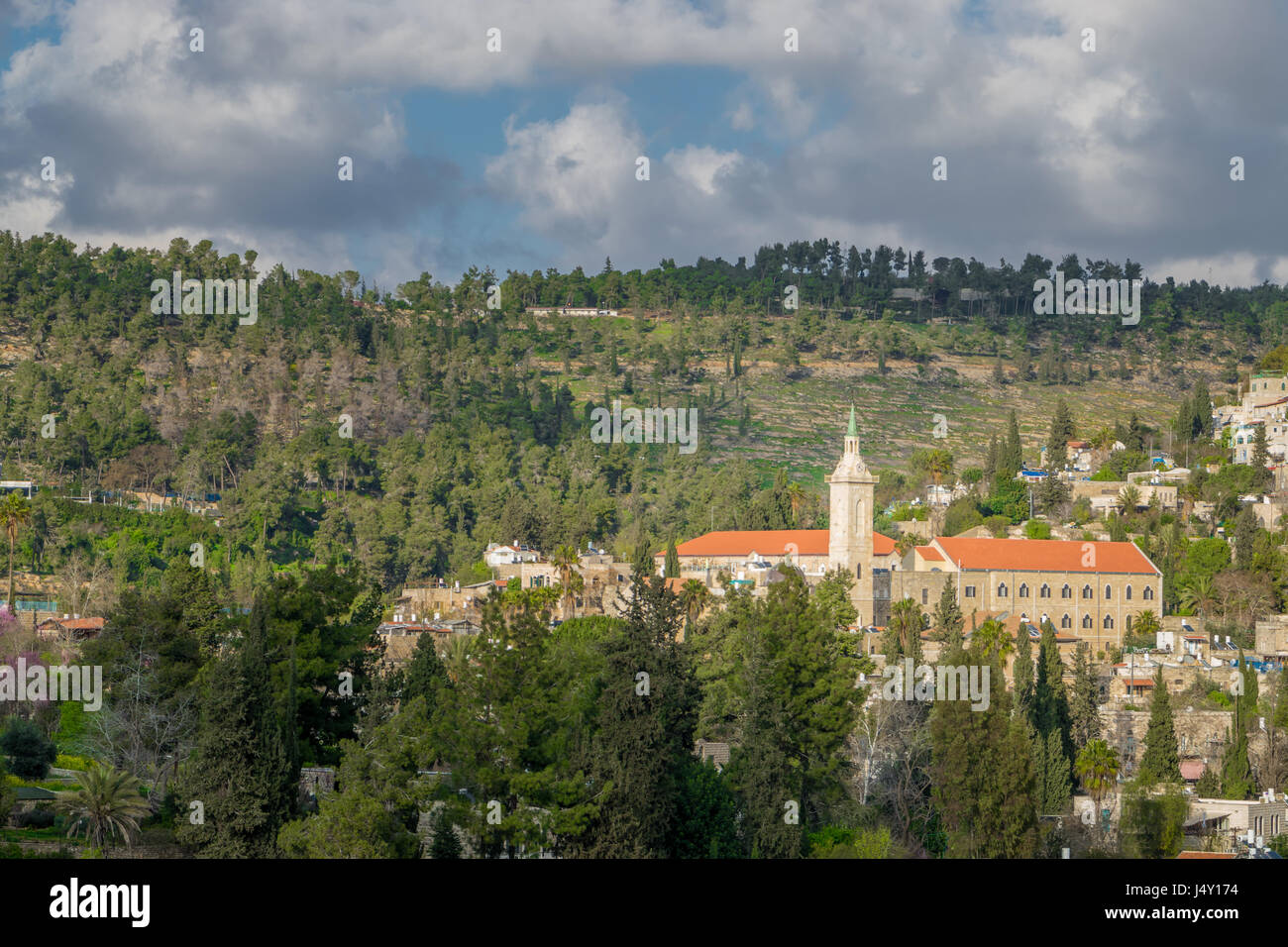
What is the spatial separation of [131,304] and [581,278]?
6053cm

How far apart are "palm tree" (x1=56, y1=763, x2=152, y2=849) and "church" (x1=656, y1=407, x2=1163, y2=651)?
43192 mm

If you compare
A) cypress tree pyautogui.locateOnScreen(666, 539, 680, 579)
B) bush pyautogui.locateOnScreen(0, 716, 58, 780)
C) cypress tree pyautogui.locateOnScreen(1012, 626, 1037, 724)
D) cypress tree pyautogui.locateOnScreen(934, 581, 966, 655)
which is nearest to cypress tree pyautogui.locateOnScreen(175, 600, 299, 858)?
bush pyautogui.locateOnScreen(0, 716, 58, 780)

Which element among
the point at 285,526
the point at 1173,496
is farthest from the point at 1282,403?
the point at 285,526

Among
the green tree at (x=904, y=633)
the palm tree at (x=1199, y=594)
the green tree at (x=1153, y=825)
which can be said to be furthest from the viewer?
the palm tree at (x=1199, y=594)

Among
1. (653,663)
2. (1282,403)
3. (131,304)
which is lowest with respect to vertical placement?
(653,663)

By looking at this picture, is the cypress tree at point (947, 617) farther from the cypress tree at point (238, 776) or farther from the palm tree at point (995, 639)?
the cypress tree at point (238, 776)

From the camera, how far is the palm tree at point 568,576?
80375mm

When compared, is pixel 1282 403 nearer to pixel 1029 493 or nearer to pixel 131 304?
pixel 1029 493

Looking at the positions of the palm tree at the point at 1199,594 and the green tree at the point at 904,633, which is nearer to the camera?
the green tree at the point at 904,633

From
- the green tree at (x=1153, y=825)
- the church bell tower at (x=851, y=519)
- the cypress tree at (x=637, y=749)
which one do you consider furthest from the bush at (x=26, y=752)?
the church bell tower at (x=851, y=519)

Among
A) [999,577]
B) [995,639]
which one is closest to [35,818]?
[995,639]

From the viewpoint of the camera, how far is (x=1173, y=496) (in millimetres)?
89812

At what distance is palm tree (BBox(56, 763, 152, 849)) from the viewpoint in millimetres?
35281

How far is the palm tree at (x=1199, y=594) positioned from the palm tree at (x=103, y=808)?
179ft
